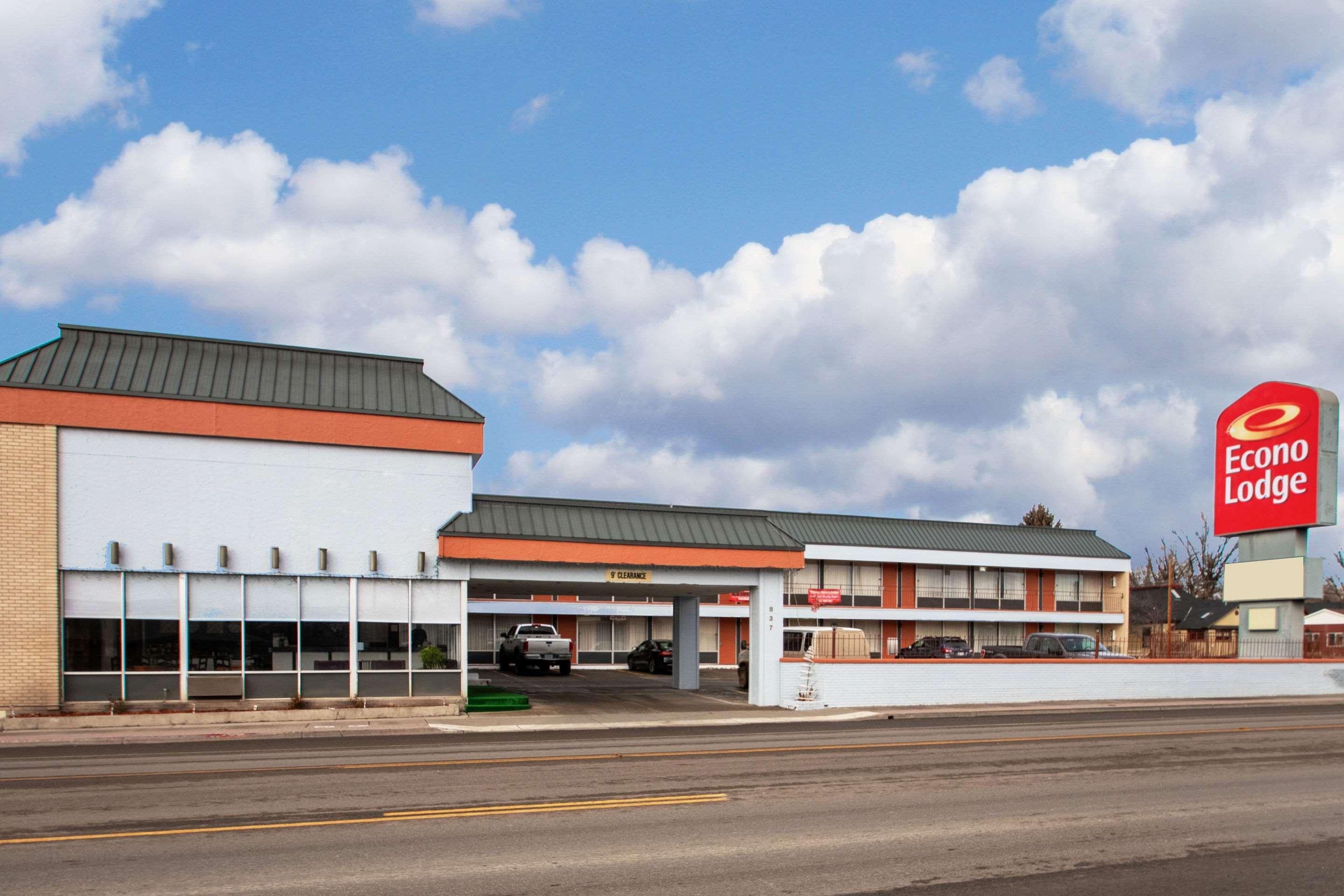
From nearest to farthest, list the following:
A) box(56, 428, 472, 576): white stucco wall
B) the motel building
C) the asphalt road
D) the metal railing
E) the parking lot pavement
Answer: the asphalt road → the motel building → box(56, 428, 472, 576): white stucco wall → the parking lot pavement → the metal railing

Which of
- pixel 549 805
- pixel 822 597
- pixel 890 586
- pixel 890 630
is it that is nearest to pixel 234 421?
pixel 549 805

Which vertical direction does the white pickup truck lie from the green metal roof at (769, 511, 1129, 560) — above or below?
below

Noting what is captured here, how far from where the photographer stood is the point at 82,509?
23.7 metres

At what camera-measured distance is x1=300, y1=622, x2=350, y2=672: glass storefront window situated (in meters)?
25.2

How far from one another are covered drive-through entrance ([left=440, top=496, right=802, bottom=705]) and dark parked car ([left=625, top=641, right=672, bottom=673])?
15.7 meters

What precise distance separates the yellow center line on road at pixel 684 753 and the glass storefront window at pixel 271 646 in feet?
32.0

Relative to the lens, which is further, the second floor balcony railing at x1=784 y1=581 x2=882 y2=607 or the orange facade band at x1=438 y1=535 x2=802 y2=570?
the second floor balcony railing at x1=784 y1=581 x2=882 y2=607

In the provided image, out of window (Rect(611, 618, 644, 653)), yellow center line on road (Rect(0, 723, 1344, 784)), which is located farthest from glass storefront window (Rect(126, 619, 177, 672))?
window (Rect(611, 618, 644, 653))

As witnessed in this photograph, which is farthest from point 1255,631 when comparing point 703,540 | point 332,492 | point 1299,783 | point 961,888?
point 961,888

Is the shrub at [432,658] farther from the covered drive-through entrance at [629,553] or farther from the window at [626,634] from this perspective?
the window at [626,634]

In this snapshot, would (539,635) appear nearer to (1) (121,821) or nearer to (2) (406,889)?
(1) (121,821)

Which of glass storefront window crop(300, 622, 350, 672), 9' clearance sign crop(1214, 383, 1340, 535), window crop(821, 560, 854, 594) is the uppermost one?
9' clearance sign crop(1214, 383, 1340, 535)

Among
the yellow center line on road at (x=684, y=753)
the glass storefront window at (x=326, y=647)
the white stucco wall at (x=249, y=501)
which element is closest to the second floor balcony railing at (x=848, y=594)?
the white stucco wall at (x=249, y=501)

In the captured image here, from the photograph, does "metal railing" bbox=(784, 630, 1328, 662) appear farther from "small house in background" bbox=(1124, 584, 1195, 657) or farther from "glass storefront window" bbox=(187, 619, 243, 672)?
"small house in background" bbox=(1124, 584, 1195, 657)
